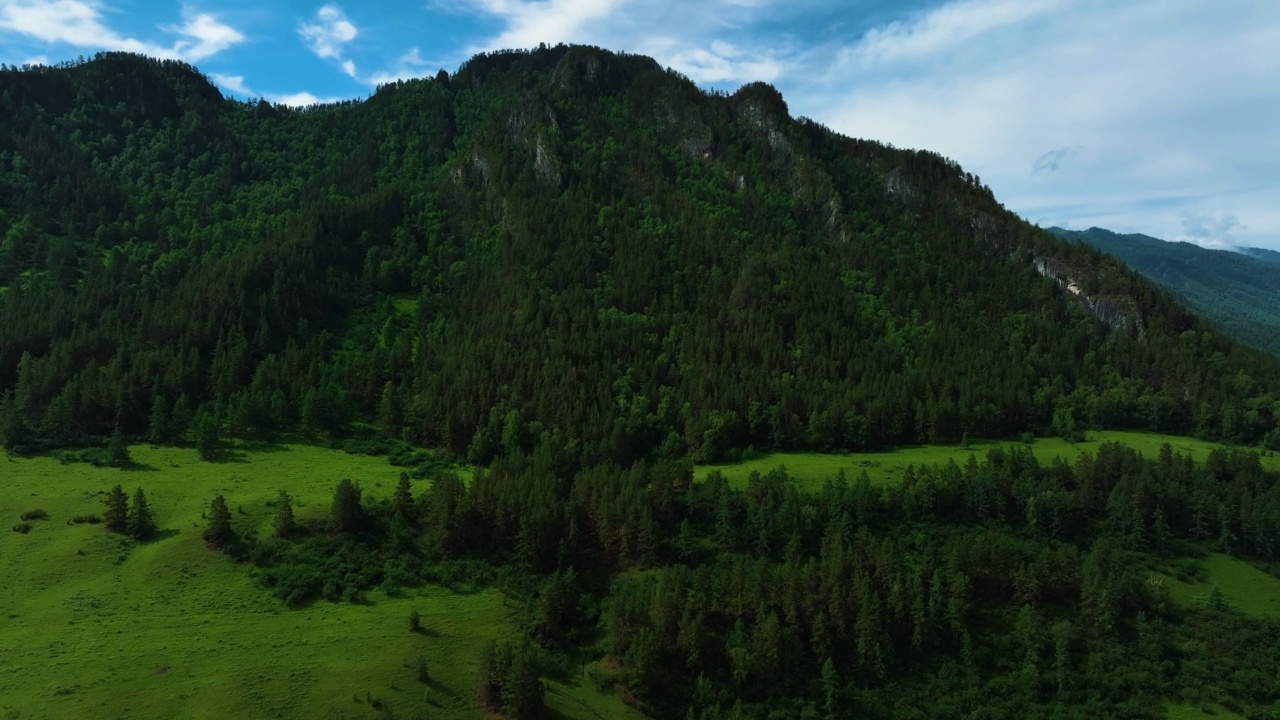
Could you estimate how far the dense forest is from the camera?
79.9m

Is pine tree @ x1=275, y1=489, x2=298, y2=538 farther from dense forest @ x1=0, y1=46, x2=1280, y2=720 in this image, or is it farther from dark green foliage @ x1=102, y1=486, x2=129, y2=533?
dark green foliage @ x1=102, y1=486, x2=129, y2=533

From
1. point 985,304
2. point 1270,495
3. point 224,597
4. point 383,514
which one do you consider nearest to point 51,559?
point 224,597

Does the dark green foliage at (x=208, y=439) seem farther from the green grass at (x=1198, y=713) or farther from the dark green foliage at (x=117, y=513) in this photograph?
the green grass at (x=1198, y=713)

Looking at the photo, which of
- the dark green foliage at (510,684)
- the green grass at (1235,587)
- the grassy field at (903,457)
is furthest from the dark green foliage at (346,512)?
the green grass at (1235,587)

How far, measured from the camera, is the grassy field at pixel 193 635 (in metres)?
66.1

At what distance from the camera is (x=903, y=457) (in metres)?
134

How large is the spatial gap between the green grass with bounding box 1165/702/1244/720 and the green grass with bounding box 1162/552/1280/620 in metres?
19.3

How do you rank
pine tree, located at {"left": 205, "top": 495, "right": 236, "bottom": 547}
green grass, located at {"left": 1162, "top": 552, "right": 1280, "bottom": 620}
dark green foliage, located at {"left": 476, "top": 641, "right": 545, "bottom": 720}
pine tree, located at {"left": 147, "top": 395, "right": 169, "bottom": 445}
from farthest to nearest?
pine tree, located at {"left": 147, "top": 395, "right": 169, "bottom": 445} → green grass, located at {"left": 1162, "top": 552, "right": 1280, "bottom": 620} → pine tree, located at {"left": 205, "top": 495, "right": 236, "bottom": 547} → dark green foliage, located at {"left": 476, "top": 641, "right": 545, "bottom": 720}

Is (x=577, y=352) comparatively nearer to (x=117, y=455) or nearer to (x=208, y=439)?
(x=208, y=439)

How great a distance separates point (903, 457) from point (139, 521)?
120 metres

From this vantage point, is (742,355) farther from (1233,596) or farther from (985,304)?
(1233,596)

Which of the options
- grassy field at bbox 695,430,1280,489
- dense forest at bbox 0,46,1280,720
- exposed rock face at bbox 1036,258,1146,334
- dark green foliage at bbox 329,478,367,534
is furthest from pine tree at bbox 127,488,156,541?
exposed rock face at bbox 1036,258,1146,334

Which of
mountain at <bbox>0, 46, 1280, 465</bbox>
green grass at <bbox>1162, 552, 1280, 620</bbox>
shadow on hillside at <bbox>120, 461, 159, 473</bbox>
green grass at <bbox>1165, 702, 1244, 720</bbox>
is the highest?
mountain at <bbox>0, 46, 1280, 465</bbox>

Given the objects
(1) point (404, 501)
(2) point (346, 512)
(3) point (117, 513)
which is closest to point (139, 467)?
(3) point (117, 513)
